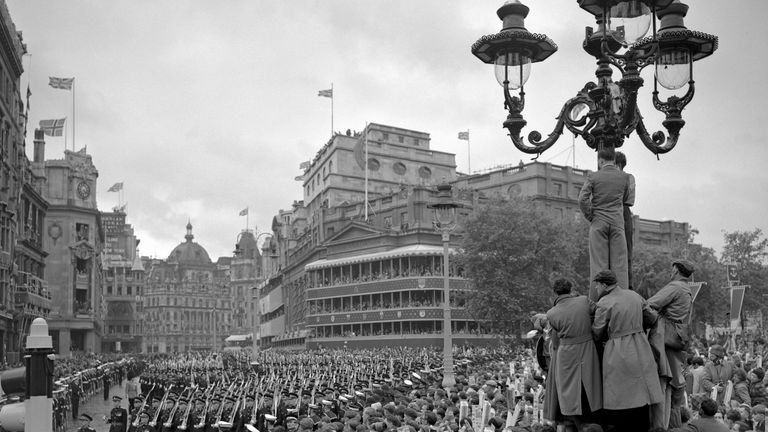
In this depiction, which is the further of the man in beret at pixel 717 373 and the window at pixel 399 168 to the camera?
the window at pixel 399 168

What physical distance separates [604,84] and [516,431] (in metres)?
4.52

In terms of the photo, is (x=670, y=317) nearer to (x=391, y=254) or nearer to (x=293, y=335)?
(x=391, y=254)

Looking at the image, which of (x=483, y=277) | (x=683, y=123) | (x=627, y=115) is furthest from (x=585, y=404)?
(x=483, y=277)

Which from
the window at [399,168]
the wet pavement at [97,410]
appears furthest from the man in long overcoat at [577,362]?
the window at [399,168]

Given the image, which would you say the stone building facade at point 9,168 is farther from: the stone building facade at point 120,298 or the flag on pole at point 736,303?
the stone building facade at point 120,298

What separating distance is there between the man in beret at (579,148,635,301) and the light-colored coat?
1070 mm

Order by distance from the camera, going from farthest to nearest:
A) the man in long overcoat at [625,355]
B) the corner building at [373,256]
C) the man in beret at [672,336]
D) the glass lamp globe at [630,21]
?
the corner building at [373,256] → the glass lamp globe at [630,21] → the man in beret at [672,336] → the man in long overcoat at [625,355]

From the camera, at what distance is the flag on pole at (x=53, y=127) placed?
3098 inches

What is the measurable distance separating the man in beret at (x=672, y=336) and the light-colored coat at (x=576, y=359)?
2.13 ft

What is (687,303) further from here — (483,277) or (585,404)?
(483,277)

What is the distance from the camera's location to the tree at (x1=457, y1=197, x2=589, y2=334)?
163 feet

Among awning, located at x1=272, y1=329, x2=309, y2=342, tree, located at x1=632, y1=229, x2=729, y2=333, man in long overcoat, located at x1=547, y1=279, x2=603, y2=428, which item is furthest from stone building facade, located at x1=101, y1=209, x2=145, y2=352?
man in long overcoat, located at x1=547, y1=279, x2=603, y2=428

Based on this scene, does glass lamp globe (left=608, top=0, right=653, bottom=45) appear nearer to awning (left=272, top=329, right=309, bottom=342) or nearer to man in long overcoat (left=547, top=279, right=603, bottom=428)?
man in long overcoat (left=547, top=279, right=603, bottom=428)

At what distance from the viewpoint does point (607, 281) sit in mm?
7973
